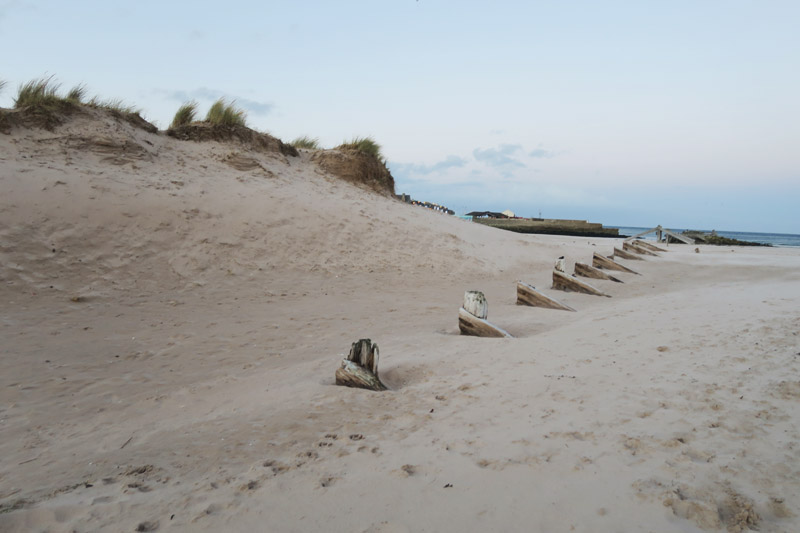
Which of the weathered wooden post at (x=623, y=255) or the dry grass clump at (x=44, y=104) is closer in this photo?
the dry grass clump at (x=44, y=104)

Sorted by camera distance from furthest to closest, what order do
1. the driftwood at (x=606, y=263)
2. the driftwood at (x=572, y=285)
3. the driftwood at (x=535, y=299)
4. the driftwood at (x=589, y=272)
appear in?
the driftwood at (x=606, y=263) < the driftwood at (x=589, y=272) < the driftwood at (x=572, y=285) < the driftwood at (x=535, y=299)

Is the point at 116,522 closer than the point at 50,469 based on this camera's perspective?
Yes

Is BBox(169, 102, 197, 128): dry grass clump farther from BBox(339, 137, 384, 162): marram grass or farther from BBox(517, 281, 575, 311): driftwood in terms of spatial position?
BBox(517, 281, 575, 311): driftwood

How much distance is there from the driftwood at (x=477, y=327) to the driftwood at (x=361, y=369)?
197 centimetres

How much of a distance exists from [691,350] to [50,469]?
527 cm

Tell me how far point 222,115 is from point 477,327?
10.9 meters

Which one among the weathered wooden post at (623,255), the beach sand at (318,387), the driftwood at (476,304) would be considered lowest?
the beach sand at (318,387)

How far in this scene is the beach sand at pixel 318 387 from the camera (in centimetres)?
225

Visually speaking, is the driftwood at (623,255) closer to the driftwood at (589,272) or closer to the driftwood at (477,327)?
the driftwood at (589,272)

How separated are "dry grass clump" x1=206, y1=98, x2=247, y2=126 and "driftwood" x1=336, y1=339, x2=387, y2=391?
36.6 ft

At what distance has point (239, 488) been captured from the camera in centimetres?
246

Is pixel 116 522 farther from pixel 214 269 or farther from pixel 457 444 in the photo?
pixel 214 269

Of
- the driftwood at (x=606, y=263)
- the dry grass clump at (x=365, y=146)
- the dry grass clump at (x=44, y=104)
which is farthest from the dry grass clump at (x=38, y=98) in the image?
the driftwood at (x=606, y=263)

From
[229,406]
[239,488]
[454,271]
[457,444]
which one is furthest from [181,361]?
[454,271]
